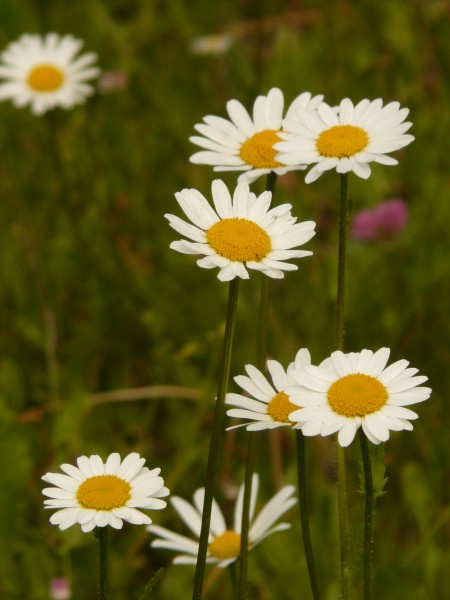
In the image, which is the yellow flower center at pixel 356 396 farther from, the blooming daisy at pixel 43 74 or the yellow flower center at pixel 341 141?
the blooming daisy at pixel 43 74

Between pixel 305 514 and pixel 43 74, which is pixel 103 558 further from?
pixel 43 74

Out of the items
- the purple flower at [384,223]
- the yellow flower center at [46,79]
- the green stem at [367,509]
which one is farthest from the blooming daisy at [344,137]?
the yellow flower center at [46,79]

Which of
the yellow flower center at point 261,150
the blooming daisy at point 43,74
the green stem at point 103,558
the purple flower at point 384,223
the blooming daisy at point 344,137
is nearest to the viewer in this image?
the green stem at point 103,558

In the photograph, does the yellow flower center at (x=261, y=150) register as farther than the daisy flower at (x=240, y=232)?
Yes

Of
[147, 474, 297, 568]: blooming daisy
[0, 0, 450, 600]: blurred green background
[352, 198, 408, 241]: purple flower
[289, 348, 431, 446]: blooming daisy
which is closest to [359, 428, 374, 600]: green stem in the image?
[289, 348, 431, 446]: blooming daisy

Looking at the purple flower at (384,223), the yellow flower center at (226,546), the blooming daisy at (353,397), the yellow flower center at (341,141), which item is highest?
the purple flower at (384,223)

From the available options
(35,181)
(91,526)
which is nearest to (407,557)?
(91,526)

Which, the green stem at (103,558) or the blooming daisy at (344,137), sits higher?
the blooming daisy at (344,137)
